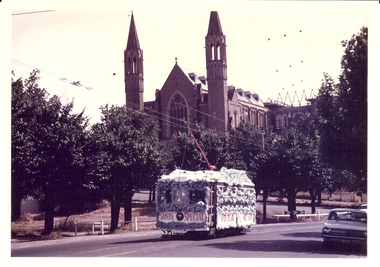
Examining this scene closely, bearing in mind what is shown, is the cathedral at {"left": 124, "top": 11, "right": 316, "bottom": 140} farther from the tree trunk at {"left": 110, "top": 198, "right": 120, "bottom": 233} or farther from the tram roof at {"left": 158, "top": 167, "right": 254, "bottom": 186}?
the tram roof at {"left": 158, "top": 167, "right": 254, "bottom": 186}

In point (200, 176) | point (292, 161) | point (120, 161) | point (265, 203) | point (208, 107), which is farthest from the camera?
point (208, 107)

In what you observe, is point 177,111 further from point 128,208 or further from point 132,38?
point 132,38

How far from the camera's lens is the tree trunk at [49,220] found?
21.0 meters

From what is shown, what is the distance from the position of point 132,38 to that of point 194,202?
623cm

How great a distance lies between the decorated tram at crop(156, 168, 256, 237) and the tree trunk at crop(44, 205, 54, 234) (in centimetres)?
443

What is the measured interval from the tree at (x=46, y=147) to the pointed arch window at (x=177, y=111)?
19.6m

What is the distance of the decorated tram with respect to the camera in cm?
1936

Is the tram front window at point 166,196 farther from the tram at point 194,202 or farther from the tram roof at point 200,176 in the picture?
the tram roof at point 200,176

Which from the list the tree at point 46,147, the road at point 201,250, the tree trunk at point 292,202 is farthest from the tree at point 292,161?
the tree at point 46,147

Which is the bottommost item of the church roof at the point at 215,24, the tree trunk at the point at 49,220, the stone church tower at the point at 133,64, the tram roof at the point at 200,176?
the tree trunk at the point at 49,220

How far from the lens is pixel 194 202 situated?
19438mm

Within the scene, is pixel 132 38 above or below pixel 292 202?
above

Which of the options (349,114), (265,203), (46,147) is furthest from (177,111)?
(349,114)
